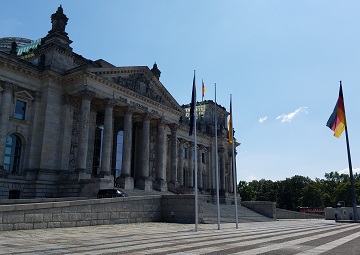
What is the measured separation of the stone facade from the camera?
38.8m

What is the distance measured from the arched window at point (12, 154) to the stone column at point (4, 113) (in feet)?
4.90

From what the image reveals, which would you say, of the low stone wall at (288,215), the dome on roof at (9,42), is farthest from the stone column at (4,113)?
the low stone wall at (288,215)

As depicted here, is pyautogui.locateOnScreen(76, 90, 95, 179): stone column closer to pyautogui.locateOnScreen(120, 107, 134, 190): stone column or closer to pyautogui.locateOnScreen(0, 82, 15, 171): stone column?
pyautogui.locateOnScreen(120, 107, 134, 190): stone column

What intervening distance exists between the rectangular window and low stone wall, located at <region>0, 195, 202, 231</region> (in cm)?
2107

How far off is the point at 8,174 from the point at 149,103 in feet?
70.6

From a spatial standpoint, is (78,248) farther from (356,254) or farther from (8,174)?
(8,174)

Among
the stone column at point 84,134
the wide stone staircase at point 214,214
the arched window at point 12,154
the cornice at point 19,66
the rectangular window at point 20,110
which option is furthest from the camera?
the rectangular window at point 20,110

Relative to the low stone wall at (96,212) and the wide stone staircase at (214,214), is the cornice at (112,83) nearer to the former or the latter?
the wide stone staircase at (214,214)

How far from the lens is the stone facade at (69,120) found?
3884 centimetres

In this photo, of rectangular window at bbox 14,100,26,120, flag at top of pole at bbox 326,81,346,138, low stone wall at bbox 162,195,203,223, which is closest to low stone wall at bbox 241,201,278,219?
flag at top of pole at bbox 326,81,346,138

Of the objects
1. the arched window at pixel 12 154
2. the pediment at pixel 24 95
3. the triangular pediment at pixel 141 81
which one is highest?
the triangular pediment at pixel 141 81

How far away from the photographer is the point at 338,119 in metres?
41.8

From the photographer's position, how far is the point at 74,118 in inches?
1742

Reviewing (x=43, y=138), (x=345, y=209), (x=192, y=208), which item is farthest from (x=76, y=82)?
(x=345, y=209)
